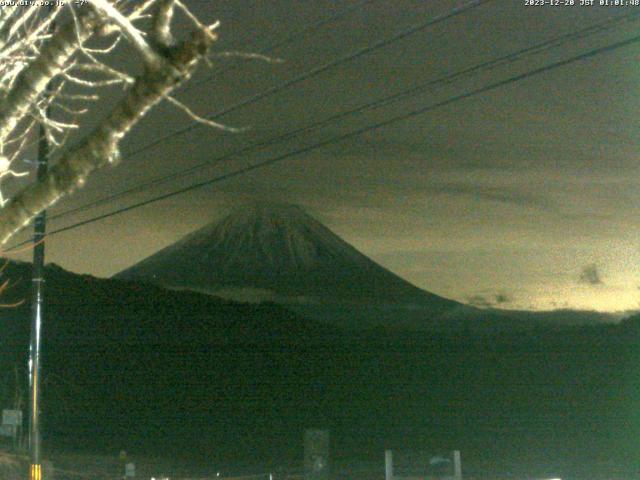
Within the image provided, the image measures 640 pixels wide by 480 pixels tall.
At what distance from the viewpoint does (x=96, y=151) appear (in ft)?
14.5

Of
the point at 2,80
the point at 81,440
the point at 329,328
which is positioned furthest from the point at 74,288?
the point at 2,80

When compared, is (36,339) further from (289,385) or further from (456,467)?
(289,385)

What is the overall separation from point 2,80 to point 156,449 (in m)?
76.3

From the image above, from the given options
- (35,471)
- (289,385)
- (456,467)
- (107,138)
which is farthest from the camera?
(289,385)

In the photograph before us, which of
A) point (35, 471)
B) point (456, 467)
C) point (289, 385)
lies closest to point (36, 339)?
point (35, 471)

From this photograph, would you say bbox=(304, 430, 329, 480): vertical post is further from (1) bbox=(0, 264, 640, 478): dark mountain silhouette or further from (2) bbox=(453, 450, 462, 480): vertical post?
(1) bbox=(0, 264, 640, 478): dark mountain silhouette

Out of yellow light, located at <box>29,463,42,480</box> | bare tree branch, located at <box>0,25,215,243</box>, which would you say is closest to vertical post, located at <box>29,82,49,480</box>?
yellow light, located at <box>29,463,42,480</box>

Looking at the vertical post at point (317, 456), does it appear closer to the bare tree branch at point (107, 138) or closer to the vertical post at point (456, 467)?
the vertical post at point (456, 467)

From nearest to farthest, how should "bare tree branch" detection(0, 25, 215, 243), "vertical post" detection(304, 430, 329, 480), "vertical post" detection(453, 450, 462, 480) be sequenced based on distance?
"bare tree branch" detection(0, 25, 215, 243) → "vertical post" detection(453, 450, 462, 480) → "vertical post" detection(304, 430, 329, 480)

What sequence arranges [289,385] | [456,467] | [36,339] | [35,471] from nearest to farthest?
[35,471], [456,467], [36,339], [289,385]

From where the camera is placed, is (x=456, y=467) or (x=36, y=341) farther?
(x=36, y=341)

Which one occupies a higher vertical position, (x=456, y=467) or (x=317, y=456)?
(x=456, y=467)

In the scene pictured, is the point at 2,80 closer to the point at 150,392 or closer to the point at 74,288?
the point at 74,288

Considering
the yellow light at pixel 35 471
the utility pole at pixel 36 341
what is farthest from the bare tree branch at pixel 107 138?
the yellow light at pixel 35 471
